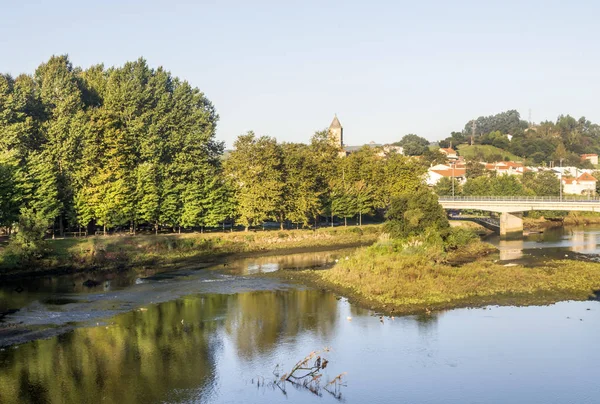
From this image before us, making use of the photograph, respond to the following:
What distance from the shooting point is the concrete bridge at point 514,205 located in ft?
311

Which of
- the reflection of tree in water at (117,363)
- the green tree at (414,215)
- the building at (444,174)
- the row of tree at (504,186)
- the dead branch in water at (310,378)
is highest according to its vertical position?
the building at (444,174)

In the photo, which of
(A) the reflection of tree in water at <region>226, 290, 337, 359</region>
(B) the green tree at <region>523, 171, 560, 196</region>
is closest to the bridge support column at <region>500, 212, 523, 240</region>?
(B) the green tree at <region>523, 171, 560, 196</region>

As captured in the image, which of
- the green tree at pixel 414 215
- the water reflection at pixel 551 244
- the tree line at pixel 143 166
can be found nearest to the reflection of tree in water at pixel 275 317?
the green tree at pixel 414 215

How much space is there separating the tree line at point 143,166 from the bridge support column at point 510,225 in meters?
14.8

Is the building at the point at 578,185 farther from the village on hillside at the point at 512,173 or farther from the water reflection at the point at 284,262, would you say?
the water reflection at the point at 284,262

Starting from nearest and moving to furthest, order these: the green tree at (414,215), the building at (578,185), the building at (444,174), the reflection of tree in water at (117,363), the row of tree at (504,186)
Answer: the reflection of tree in water at (117,363) < the green tree at (414,215) < the row of tree at (504,186) < the building at (578,185) < the building at (444,174)

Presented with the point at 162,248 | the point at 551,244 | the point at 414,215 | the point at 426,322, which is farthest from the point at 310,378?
the point at 551,244

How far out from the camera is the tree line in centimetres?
7638

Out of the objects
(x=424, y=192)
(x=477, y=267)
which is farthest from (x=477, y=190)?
(x=477, y=267)

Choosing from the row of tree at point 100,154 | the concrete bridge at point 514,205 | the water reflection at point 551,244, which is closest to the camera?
the row of tree at point 100,154

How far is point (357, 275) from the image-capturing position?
58.1 metres

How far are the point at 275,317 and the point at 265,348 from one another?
24.4 ft

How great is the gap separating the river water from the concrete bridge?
47.6 metres

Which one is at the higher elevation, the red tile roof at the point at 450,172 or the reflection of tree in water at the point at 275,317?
the red tile roof at the point at 450,172
